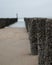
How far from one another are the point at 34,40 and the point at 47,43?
3648 millimetres

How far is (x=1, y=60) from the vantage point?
7.54 metres

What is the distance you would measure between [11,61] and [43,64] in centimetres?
221

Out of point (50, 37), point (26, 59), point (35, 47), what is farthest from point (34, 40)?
point (50, 37)

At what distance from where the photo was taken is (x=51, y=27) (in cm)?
468

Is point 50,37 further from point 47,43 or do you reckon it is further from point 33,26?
point 33,26

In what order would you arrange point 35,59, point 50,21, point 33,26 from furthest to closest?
point 33,26 → point 35,59 → point 50,21

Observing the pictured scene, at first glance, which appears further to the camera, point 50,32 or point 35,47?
point 35,47

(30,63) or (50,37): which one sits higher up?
(50,37)

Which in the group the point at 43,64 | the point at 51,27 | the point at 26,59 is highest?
the point at 51,27

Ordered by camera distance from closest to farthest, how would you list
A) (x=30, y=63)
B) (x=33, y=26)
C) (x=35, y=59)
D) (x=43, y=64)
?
1. (x=43, y=64)
2. (x=30, y=63)
3. (x=35, y=59)
4. (x=33, y=26)

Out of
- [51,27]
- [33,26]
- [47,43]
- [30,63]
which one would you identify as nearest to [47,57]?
[47,43]

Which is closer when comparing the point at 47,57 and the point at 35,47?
the point at 47,57

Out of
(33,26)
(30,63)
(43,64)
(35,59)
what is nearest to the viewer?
(43,64)

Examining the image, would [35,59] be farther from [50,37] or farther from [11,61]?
[50,37]
